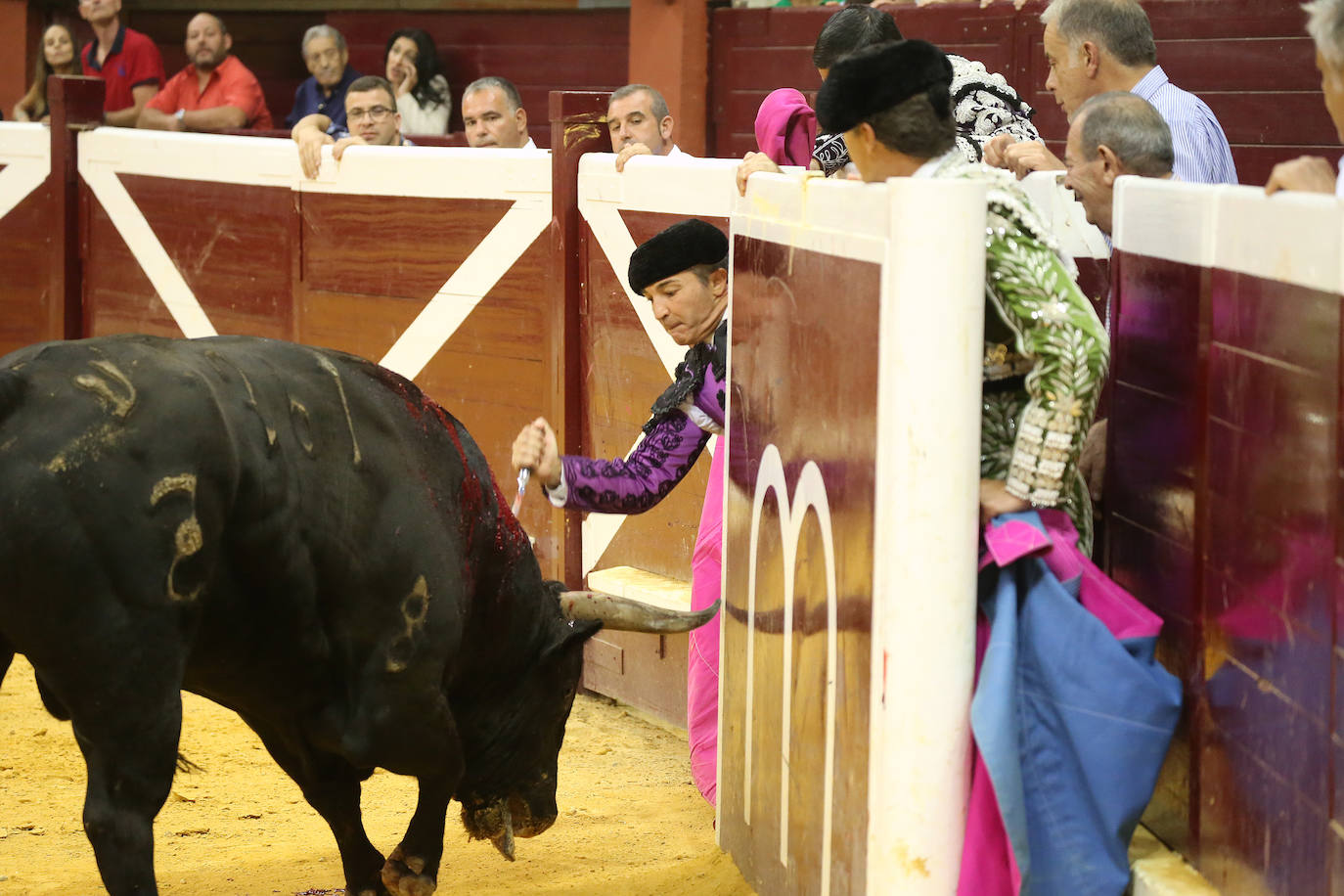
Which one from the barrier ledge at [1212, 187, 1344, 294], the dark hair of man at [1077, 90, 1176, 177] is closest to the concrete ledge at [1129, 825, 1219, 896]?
the barrier ledge at [1212, 187, 1344, 294]

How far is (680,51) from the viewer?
9.43 m

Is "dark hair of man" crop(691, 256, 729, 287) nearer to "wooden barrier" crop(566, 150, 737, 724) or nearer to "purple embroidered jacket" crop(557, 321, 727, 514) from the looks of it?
"purple embroidered jacket" crop(557, 321, 727, 514)

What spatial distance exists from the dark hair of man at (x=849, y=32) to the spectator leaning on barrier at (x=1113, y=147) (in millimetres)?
1352

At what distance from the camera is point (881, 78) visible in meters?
2.74

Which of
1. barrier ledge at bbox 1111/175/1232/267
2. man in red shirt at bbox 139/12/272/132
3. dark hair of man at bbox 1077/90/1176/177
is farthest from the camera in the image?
man in red shirt at bbox 139/12/272/132

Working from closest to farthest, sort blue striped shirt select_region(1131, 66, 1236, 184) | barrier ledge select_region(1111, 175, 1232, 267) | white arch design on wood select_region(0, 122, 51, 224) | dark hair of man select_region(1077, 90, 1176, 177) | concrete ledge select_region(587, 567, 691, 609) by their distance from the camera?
barrier ledge select_region(1111, 175, 1232, 267) < dark hair of man select_region(1077, 90, 1176, 177) < blue striped shirt select_region(1131, 66, 1236, 184) < concrete ledge select_region(587, 567, 691, 609) < white arch design on wood select_region(0, 122, 51, 224)

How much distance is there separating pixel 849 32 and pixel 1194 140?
998 mm

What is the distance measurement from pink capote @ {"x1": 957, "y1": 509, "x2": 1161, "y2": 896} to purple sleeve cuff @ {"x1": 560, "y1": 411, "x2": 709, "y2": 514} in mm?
1426

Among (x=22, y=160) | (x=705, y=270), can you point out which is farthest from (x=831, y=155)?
(x=22, y=160)

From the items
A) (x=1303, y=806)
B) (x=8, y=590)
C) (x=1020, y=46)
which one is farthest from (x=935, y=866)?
(x=1020, y=46)

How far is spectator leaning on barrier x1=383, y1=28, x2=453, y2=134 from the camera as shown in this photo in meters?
9.65

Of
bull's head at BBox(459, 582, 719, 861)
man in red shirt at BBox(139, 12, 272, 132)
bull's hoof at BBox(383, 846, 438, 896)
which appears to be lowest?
bull's hoof at BBox(383, 846, 438, 896)

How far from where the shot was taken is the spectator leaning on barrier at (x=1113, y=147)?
329 cm

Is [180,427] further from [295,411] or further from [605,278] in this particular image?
[605,278]
